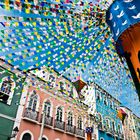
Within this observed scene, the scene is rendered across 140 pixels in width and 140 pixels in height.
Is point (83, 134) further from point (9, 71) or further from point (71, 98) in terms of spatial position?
point (9, 71)

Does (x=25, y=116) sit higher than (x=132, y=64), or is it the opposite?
(x=25, y=116)

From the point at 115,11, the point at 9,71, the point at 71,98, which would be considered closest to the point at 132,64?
the point at 115,11

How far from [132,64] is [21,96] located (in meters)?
10.8

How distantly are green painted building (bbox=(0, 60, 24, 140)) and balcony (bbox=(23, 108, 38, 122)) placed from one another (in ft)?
2.46

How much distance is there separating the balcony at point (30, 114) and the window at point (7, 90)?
4.64 feet

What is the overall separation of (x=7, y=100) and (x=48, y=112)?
386 cm

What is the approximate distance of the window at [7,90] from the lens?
37.6 feet

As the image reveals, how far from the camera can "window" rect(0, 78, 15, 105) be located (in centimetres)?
1147

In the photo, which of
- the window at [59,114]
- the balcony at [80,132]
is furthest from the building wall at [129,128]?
the window at [59,114]

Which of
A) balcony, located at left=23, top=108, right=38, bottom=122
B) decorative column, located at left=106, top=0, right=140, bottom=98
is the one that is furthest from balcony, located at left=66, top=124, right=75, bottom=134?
decorative column, located at left=106, top=0, right=140, bottom=98

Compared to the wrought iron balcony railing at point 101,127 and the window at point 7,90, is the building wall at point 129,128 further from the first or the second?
the window at point 7,90

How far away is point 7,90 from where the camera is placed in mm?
11891

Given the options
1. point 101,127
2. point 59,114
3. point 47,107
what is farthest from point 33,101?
point 101,127

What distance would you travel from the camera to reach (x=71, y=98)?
1648 cm
